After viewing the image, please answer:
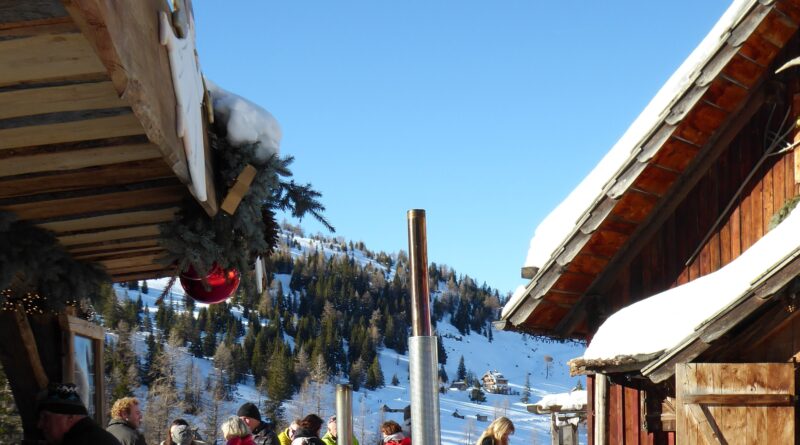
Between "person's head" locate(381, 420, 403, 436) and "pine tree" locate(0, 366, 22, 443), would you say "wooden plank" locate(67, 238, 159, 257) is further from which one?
"pine tree" locate(0, 366, 22, 443)

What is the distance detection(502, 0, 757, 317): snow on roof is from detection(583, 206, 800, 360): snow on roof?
1096mm

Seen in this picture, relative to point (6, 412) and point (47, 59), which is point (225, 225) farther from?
point (6, 412)

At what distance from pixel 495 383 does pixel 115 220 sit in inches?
7458

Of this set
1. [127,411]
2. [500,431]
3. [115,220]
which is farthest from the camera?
[500,431]

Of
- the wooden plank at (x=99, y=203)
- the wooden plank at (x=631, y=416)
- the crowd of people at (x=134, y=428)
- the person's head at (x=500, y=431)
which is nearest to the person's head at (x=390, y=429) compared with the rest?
the crowd of people at (x=134, y=428)

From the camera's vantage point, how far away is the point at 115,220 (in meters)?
4.43

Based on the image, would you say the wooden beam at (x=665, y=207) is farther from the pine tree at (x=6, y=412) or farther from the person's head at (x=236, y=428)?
the pine tree at (x=6, y=412)

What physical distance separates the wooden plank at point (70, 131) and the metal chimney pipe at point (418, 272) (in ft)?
3.01

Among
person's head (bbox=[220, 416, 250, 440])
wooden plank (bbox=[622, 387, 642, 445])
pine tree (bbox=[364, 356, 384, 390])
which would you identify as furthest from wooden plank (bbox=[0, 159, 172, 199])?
pine tree (bbox=[364, 356, 384, 390])

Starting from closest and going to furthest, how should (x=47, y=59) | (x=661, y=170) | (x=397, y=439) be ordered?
(x=47, y=59), (x=661, y=170), (x=397, y=439)

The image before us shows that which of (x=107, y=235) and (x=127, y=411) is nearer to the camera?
(x=107, y=235)

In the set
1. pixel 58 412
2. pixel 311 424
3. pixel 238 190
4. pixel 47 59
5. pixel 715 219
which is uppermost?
pixel 47 59

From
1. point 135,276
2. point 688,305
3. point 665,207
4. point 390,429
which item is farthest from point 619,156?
point 135,276

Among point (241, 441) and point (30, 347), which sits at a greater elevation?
point (30, 347)
